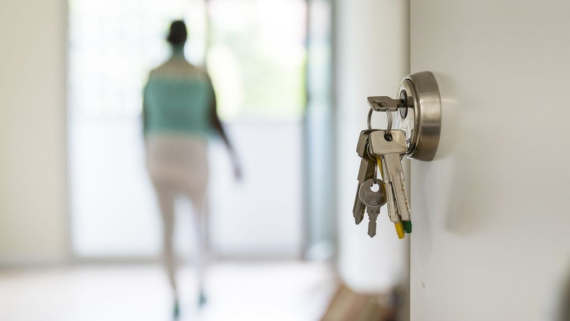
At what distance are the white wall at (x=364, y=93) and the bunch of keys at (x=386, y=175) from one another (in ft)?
0.37

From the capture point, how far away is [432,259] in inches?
13.1

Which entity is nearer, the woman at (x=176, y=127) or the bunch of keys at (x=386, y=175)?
the bunch of keys at (x=386, y=175)

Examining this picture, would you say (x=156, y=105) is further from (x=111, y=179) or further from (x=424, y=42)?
(x=424, y=42)

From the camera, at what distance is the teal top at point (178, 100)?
1.40ft

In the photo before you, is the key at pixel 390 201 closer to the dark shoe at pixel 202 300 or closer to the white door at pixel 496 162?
the white door at pixel 496 162

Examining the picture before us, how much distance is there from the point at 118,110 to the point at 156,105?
37mm

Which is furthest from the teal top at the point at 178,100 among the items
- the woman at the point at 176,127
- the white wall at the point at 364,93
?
the white wall at the point at 364,93

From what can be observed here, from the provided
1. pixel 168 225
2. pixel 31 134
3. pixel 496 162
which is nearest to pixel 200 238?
pixel 168 225

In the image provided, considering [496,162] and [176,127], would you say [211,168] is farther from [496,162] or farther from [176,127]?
[496,162]

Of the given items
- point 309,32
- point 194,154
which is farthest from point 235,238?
point 309,32

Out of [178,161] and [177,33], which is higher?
[177,33]

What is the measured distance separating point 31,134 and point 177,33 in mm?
153

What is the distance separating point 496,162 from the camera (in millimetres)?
228

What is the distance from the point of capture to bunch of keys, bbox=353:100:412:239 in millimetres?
283
